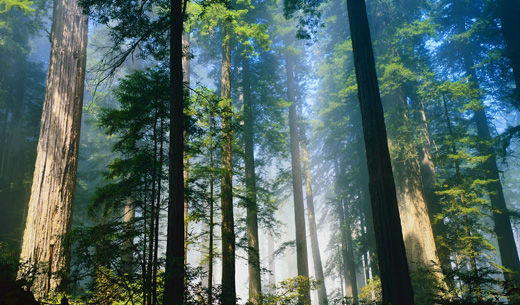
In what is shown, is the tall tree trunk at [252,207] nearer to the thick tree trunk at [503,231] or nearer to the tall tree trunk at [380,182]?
the tall tree trunk at [380,182]

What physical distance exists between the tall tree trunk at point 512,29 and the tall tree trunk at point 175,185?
1370 centimetres

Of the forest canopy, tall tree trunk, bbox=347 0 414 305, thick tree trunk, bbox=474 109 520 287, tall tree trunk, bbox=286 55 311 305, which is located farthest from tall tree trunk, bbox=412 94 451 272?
tall tree trunk, bbox=347 0 414 305

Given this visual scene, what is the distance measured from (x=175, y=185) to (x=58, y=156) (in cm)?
347

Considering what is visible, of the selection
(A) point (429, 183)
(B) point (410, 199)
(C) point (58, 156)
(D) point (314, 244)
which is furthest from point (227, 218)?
(D) point (314, 244)

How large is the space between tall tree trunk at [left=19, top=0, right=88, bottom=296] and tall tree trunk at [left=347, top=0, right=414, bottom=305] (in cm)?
592

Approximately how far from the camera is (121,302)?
6039mm

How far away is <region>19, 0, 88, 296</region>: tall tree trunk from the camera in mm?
5770

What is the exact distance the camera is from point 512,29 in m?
12.1

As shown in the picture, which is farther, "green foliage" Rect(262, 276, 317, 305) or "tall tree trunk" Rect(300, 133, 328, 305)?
"tall tree trunk" Rect(300, 133, 328, 305)

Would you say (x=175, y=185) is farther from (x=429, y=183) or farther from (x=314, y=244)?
(x=314, y=244)

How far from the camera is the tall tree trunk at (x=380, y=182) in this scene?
4.70 metres

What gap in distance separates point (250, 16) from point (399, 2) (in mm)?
8072

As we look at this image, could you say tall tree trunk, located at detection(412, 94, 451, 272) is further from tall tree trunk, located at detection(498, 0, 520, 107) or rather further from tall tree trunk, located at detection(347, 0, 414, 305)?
tall tree trunk, located at detection(347, 0, 414, 305)

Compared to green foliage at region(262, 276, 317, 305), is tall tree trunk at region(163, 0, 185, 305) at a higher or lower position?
higher
